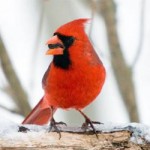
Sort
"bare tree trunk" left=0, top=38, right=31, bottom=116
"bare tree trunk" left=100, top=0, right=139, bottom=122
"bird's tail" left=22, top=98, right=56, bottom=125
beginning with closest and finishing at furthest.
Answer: "bird's tail" left=22, top=98, right=56, bottom=125 → "bare tree trunk" left=0, top=38, right=31, bottom=116 → "bare tree trunk" left=100, top=0, right=139, bottom=122

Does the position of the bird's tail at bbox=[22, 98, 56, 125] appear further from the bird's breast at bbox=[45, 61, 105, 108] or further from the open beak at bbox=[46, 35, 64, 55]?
the open beak at bbox=[46, 35, 64, 55]

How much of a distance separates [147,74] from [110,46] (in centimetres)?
164

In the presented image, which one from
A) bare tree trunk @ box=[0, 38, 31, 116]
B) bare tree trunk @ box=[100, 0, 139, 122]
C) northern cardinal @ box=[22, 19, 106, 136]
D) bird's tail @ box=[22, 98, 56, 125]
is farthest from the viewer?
bare tree trunk @ box=[100, 0, 139, 122]

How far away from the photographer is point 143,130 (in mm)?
2531

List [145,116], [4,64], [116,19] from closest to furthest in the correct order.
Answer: [4,64] < [116,19] < [145,116]

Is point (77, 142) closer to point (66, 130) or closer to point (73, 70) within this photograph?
point (66, 130)

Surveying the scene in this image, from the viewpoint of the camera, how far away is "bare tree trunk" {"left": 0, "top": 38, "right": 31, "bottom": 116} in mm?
3162

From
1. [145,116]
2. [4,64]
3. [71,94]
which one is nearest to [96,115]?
[145,116]

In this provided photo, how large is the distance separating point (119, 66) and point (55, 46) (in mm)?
883

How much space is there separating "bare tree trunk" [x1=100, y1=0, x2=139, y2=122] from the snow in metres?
0.72

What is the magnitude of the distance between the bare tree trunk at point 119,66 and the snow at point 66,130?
72 cm

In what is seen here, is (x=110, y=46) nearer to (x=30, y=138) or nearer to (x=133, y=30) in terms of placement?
(x=30, y=138)

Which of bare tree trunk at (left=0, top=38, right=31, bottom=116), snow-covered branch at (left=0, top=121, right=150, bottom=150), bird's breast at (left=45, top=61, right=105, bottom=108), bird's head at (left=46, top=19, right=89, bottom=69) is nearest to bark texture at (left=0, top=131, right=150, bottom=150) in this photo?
snow-covered branch at (left=0, top=121, right=150, bottom=150)

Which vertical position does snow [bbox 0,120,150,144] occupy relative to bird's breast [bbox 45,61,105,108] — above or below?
below
